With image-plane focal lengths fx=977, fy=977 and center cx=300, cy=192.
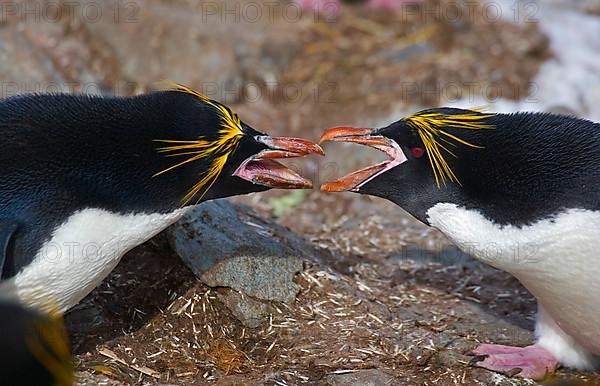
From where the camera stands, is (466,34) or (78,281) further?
(466,34)

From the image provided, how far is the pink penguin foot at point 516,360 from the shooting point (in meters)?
4.40

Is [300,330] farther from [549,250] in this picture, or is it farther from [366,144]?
[549,250]

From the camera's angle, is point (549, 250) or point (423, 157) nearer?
point (549, 250)

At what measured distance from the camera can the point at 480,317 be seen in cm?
496

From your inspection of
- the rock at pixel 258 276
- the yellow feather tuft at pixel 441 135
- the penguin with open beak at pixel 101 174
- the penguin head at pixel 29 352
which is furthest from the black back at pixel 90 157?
the yellow feather tuft at pixel 441 135

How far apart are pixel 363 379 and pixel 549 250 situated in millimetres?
962

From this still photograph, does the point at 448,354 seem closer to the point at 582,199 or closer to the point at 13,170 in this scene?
the point at 582,199

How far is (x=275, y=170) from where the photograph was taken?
4.24 metres

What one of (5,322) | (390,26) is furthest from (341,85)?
(5,322)

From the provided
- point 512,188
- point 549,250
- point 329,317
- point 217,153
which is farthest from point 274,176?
point 549,250

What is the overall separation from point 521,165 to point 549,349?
1021mm

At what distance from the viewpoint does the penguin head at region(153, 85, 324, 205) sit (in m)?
4.05

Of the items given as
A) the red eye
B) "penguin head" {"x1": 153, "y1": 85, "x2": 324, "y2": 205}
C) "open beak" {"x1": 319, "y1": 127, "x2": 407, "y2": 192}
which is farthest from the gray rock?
the red eye

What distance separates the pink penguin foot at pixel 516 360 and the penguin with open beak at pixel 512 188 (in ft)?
0.75
